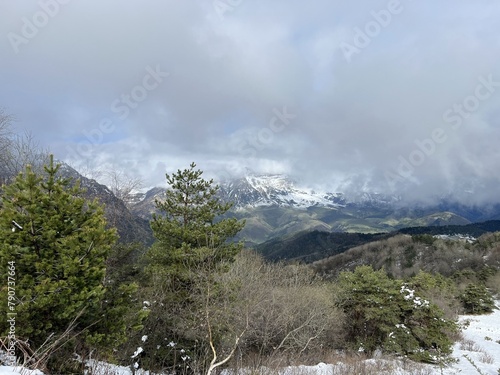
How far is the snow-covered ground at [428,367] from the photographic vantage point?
735 centimetres

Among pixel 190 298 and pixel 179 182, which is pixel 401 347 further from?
pixel 179 182

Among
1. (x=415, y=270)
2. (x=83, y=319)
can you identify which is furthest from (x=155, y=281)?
(x=415, y=270)

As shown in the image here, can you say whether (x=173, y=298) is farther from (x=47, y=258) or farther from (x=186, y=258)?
(x=47, y=258)

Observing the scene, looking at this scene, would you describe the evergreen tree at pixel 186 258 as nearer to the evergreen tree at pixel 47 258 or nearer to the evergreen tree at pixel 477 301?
the evergreen tree at pixel 47 258

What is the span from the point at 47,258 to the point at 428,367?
60.8ft

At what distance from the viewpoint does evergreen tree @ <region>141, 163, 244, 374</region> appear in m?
14.0

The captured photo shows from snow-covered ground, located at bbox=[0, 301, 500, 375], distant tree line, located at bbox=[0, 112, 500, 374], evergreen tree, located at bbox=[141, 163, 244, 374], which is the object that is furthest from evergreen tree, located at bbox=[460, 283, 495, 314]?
evergreen tree, located at bbox=[141, 163, 244, 374]

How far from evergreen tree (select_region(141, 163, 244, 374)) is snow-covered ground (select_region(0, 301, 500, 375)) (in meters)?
4.08

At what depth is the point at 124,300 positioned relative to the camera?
8.33m

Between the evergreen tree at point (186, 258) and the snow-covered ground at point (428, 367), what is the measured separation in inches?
161

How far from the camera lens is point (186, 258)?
605 inches

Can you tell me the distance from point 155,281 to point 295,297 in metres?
14.3

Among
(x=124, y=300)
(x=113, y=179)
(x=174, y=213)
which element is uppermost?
(x=113, y=179)

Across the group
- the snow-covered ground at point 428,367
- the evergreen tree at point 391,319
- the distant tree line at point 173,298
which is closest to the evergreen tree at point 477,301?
the snow-covered ground at point 428,367
